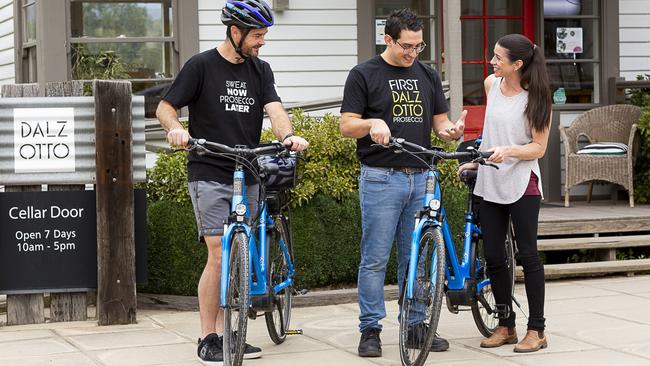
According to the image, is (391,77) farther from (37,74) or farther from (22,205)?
(37,74)

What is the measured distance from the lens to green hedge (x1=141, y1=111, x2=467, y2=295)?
7.65 m

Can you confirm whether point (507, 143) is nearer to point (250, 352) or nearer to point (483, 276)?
point (483, 276)

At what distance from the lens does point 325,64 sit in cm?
1077

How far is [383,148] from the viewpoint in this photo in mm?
6004

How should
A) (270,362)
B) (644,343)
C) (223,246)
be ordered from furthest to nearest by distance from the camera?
(644,343) < (270,362) < (223,246)

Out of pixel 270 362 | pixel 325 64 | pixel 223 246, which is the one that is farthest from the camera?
pixel 325 64

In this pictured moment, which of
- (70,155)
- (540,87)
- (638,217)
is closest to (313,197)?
(70,155)

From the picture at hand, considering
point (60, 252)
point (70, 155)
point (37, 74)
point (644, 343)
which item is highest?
point (37, 74)

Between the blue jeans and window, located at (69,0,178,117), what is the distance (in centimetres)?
481

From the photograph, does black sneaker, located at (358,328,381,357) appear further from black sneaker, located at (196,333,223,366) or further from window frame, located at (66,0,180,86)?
window frame, located at (66,0,180,86)

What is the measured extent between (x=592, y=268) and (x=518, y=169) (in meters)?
2.97

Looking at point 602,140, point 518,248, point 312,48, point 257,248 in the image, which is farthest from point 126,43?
point 518,248

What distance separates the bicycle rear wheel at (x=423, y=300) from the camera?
5.55m

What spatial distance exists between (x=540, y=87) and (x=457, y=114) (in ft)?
10.6
